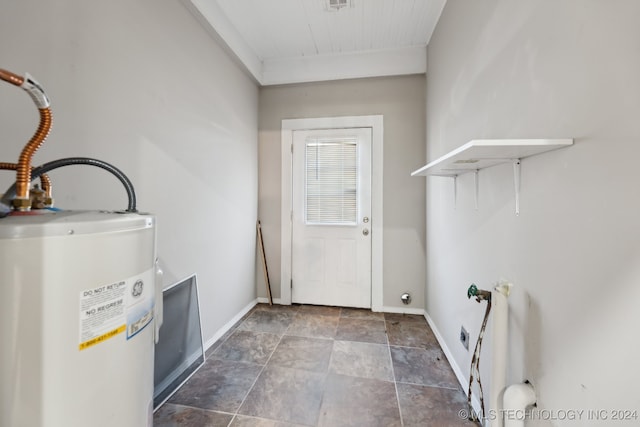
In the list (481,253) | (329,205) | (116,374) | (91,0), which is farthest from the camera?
(329,205)

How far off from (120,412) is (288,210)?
2.43m

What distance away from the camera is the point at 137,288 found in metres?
0.73

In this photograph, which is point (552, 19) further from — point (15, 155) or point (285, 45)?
point (285, 45)

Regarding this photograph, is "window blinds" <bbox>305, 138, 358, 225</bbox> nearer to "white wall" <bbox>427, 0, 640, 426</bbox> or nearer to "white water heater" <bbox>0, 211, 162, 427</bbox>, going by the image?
"white wall" <bbox>427, 0, 640, 426</bbox>

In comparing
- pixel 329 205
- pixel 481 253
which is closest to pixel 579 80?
pixel 481 253

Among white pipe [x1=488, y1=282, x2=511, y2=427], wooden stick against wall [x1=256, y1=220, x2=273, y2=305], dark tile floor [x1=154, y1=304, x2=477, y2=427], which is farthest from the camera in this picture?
wooden stick against wall [x1=256, y1=220, x2=273, y2=305]

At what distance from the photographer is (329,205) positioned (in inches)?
117

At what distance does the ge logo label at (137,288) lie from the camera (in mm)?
716

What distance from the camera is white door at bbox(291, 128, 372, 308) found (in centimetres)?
291

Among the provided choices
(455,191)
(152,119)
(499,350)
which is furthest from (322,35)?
(499,350)

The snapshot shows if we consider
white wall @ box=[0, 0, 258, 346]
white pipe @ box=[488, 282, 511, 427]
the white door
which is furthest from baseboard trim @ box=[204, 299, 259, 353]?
white pipe @ box=[488, 282, 511, 427]

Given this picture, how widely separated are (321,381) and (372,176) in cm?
197

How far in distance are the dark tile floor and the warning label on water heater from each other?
109 centimetres

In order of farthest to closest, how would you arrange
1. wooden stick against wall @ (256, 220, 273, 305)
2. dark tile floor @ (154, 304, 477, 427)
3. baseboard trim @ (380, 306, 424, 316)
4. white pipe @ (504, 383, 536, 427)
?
wooden stick against wall @ (256, 220, 273, 305) < baseboard trim @ (380, 306, 424, 316) < dark tile floor @ (154, 304, 477, 427) < white pipe @ (504, 383, 536, 427)
